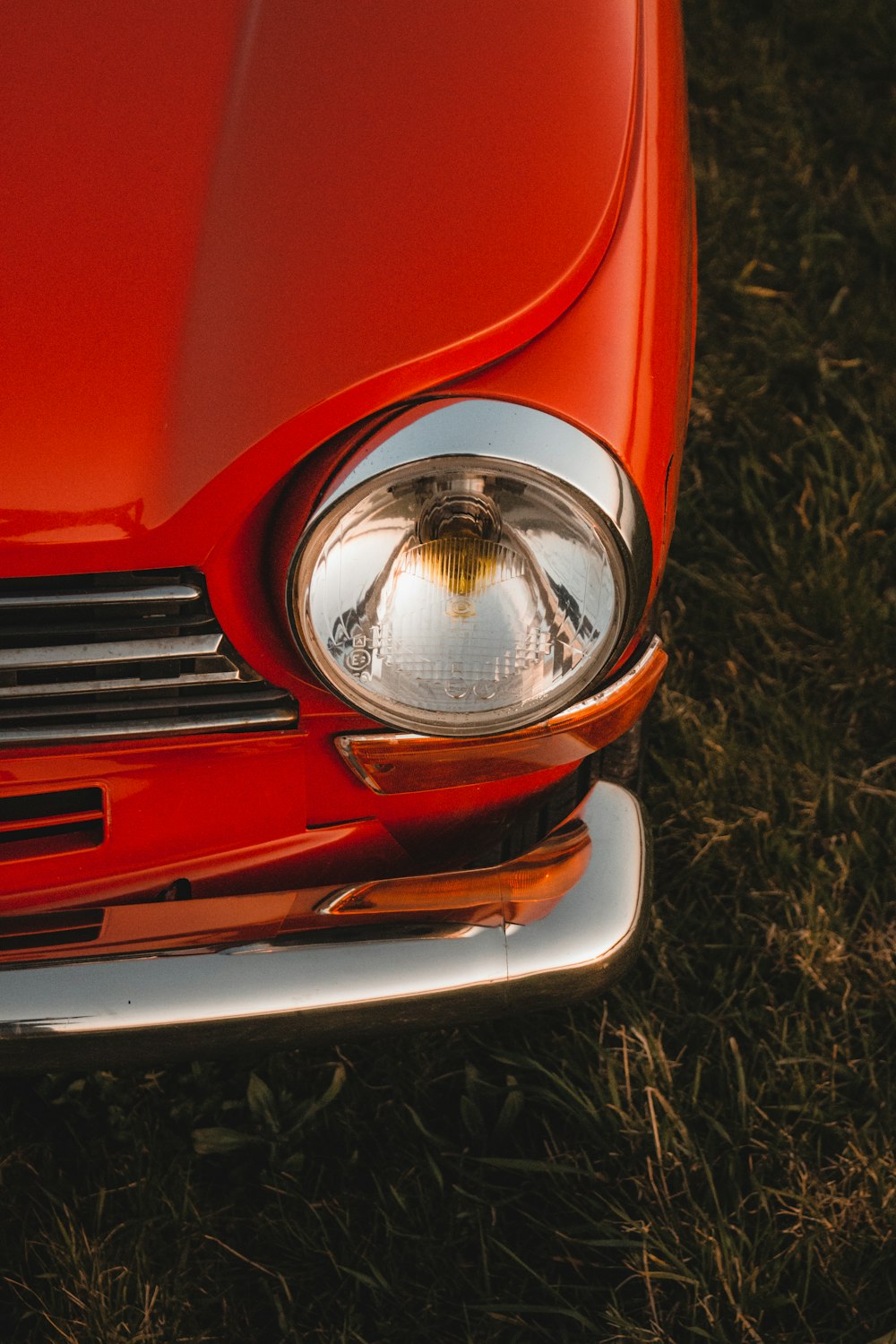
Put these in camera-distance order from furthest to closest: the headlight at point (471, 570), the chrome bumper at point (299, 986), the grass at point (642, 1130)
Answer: the grass at point (642, 1130) < the chrome bumper at point (299, 986) < the headlight at point (471, 570)

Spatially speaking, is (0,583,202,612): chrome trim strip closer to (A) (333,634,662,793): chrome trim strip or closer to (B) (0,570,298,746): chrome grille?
(B) (0,570,298,746): chrome grille

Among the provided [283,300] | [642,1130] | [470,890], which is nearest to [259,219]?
[283,300]

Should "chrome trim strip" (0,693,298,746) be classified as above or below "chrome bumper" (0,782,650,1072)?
above

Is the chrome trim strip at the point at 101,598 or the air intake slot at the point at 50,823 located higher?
the chrome trim strip at the point at 101,598

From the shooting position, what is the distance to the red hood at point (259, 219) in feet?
3.72

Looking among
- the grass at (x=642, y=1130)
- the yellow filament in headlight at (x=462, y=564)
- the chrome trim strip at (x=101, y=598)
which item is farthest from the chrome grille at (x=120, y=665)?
the grass at (x=642, y=1130)

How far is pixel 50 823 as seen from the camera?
1304mm

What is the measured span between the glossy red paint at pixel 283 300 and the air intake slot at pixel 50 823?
2 cm

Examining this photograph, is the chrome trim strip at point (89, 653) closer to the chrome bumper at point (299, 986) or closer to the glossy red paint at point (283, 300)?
the glossy red paint at point (283, 300)

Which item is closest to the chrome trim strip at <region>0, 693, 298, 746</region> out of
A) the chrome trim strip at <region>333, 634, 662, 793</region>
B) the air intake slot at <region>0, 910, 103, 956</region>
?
the chrome trim strip at <region>333, 634, 662, 793</region>

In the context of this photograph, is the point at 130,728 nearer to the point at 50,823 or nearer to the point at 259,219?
the point at 50,823

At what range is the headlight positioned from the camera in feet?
3.70

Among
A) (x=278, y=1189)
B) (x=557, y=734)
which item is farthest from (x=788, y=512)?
(x=278, y=1189)

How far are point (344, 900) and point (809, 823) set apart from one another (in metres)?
1.03
